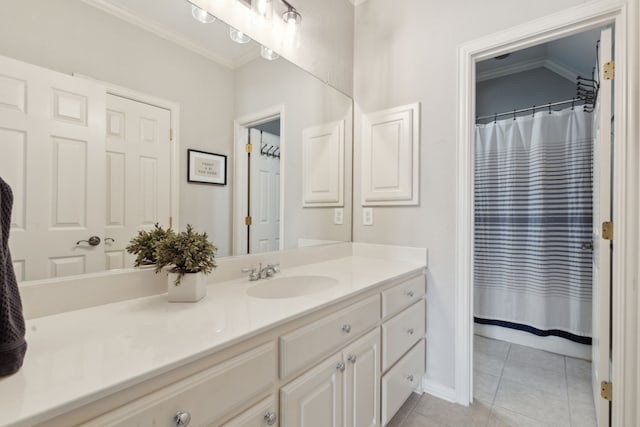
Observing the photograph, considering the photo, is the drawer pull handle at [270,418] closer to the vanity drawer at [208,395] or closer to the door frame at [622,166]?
the vanity drawer at [208,395]

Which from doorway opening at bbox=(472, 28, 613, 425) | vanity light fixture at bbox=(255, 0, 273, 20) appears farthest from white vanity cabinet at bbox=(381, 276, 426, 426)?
vanity light fixture at bbox=(255, 0, 273, 20)

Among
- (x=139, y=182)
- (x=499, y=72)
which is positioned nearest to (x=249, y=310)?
(x=139, y=182)

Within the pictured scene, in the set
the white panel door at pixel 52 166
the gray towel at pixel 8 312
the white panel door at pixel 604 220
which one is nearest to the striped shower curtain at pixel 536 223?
the white panel door at pixel 604 220

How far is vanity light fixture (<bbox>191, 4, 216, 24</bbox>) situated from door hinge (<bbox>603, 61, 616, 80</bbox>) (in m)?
1.79

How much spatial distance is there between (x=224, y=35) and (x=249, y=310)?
1194mm

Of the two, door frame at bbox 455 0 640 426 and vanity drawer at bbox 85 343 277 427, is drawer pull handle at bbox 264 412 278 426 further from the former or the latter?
door frame at bbox 455 0 640 426

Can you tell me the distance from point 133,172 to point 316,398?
39.6 inches

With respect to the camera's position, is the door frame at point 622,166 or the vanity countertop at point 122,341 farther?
the door frame at point 622,166

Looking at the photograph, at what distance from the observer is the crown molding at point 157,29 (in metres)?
1.00

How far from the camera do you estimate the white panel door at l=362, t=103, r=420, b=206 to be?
6.06 feet

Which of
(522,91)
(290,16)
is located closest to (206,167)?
(290,16)

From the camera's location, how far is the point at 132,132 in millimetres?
1052

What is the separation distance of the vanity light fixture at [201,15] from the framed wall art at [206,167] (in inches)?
21.6

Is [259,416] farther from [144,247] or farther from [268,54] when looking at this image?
[268,54]
